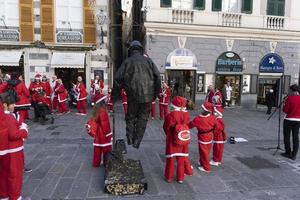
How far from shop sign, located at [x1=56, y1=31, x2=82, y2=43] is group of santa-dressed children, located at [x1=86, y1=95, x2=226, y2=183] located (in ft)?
36.6

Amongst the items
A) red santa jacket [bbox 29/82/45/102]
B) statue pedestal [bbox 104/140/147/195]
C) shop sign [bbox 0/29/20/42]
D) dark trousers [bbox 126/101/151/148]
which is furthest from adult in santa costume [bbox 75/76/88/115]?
statue pedestal [bbox 104/140/147/195]

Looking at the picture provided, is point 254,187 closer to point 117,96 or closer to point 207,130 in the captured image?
point 207,130

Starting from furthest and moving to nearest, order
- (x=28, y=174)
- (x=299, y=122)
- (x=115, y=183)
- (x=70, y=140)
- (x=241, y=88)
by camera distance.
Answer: (x=241, y=88) < (x=70, y=140) < (x=299, y=122) < (x=28, y=174) < (x=115, y=183)

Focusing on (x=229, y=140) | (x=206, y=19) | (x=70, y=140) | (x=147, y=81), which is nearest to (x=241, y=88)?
(x=206, y=19)

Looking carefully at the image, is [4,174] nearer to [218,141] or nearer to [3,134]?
[3,134]

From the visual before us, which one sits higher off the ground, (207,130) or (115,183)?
(207,130)

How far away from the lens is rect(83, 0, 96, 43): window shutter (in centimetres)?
1606

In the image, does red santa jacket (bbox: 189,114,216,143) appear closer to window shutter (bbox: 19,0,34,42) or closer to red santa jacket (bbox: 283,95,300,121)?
red santa jacket (bbox: 283,95,300,121)

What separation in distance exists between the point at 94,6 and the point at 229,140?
1137 centimetres

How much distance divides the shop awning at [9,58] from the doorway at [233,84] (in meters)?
11.5

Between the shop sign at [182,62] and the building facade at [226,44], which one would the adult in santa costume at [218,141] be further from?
A: the shop sign at [182,62]

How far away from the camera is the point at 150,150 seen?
292 inches

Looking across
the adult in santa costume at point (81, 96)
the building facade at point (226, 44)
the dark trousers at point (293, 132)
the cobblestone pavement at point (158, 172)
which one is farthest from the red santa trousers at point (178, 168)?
the building facade at point (226, 44)

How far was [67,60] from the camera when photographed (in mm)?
15773
